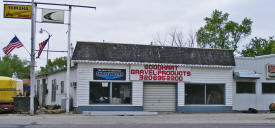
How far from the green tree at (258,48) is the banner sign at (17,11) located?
1736 inches

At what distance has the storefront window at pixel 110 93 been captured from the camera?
2517cm

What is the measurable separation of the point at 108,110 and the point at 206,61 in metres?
7.99

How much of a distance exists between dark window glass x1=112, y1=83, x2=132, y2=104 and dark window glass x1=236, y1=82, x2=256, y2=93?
8.64 meters

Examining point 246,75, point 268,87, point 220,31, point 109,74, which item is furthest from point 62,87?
point 220,31

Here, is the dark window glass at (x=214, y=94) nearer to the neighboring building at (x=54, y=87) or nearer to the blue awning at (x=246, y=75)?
the blue awning at (x=246, y=75)

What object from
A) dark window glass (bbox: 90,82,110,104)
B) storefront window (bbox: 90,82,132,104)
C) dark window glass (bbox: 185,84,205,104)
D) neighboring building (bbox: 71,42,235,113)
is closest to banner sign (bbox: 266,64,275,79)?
neighboring building (bbox: 71,42,235,113)

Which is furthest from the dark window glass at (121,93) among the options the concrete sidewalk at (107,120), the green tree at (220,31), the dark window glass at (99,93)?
the green tree at (220,31)

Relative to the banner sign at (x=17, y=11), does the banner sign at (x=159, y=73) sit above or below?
below

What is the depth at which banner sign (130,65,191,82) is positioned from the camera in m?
25.9

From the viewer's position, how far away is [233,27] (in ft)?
189

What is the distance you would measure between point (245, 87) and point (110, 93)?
34.9ft

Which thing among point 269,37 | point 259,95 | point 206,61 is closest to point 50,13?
point 206,61

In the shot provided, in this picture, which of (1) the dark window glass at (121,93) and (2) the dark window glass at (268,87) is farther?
(2) the dark window glass at (268,87)

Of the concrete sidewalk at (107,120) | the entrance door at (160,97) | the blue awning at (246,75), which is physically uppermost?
the blue awning at (246,75)
